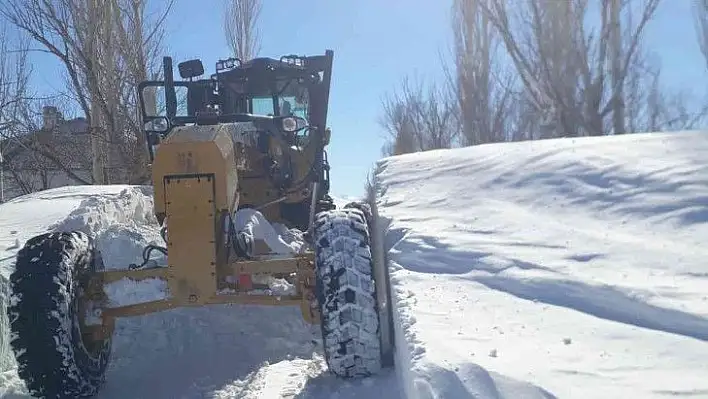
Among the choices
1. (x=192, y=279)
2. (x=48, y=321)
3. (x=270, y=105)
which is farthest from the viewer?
(x=270, y=105)

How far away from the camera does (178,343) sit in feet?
19.6

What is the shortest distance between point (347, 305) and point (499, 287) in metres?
0.99

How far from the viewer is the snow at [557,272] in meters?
2.57

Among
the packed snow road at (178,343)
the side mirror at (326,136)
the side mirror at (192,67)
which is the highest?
the side mirror at (192,67)

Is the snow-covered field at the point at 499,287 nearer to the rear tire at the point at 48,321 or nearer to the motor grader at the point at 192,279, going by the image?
the motor grader at the point at 192,279

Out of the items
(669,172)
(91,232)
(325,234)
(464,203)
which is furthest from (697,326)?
(91,232)

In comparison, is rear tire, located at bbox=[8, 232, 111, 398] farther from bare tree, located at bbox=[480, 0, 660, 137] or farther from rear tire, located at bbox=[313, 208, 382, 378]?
bare tree, located at bbox=[480, 0, 660, 137]

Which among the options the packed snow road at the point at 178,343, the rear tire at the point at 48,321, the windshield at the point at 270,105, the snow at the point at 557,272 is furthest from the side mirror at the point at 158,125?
the snow at the point at 557,272

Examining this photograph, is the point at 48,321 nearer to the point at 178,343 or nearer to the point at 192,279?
the point at 192,279

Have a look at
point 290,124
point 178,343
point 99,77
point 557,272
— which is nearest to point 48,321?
point 178,343

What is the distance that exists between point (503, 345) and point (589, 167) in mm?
3916

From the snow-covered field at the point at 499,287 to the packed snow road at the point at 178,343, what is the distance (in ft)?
0.07

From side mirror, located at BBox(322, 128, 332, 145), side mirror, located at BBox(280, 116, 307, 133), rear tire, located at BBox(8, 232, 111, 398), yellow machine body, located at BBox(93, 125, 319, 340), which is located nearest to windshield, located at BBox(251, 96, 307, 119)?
side mirror, located at BBox(322, 128, 332, 145)

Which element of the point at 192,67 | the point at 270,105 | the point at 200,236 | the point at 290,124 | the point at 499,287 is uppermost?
the point at 192,67
